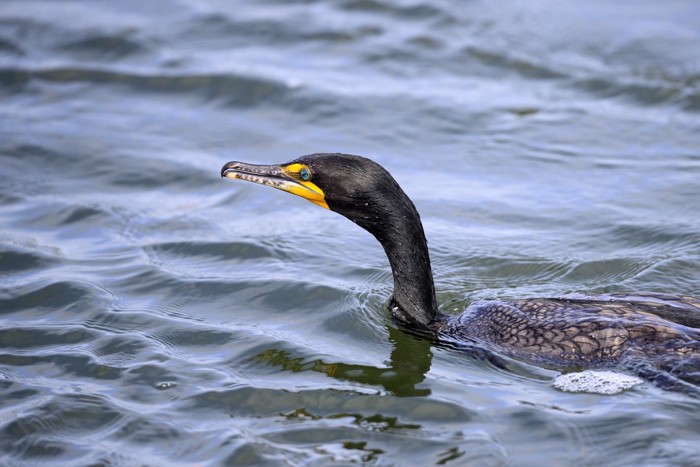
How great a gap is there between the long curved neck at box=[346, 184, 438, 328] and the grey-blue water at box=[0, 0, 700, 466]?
255mm

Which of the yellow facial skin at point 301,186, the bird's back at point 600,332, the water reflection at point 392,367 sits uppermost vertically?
the yellow facial skin at point 301,186

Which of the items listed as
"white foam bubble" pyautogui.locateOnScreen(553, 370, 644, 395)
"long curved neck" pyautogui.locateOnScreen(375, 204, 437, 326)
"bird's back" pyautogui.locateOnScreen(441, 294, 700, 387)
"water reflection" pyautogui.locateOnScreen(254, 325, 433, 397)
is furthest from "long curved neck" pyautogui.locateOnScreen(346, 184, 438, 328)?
"white foam bubble" pyautogui.locateOnScreen(553, 370, 644, 395)

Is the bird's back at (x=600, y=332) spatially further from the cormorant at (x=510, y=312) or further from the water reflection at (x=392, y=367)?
the water reflection at (x=392, y=367)

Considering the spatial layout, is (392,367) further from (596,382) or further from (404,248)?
(596,382)

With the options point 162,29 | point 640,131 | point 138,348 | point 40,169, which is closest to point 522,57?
point 640,131

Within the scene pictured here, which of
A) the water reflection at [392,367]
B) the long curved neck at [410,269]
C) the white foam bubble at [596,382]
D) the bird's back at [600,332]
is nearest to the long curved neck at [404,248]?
the long curved neck at [410,269]

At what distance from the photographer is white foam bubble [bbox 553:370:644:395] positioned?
7.00 meters

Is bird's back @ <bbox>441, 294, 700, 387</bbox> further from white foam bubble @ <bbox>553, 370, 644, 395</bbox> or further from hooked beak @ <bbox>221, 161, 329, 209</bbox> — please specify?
hooked beak @ <bbox>221, 161, 329, 209</bbox>

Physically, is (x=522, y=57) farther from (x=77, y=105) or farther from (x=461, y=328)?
(x=461, y=328)

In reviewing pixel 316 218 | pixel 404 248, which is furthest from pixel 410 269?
pixel 316 218

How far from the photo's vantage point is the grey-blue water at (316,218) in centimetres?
Answer: 694

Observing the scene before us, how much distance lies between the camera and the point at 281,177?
8016 mm

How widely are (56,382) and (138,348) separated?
0.72 m

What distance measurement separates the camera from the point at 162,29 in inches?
647
